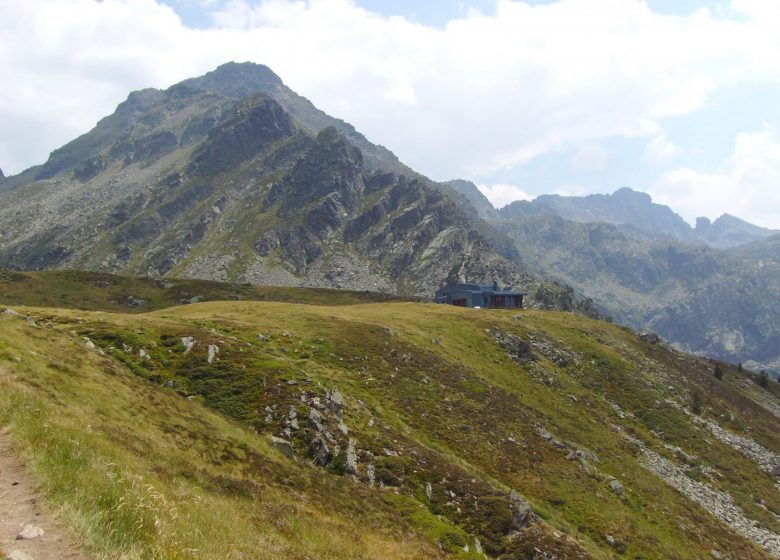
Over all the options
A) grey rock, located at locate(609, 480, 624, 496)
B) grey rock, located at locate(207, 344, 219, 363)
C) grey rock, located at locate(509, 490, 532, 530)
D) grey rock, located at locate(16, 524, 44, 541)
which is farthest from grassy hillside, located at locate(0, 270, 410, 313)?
grey rock, located at locate(16, 524, 44, 541)

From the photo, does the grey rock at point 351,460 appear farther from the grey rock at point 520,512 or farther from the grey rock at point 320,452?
the grey rock at point 520,512

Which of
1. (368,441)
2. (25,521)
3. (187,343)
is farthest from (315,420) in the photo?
(25,521)

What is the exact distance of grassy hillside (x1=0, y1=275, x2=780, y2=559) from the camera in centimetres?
1525

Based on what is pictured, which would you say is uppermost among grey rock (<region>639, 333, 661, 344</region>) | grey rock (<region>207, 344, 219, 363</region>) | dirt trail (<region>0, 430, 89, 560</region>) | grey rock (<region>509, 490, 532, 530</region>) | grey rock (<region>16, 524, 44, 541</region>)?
grey rock (<region>16, 524, 44, 541</region>)

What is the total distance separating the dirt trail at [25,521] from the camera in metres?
9.25

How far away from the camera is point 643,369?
81375 millimetres

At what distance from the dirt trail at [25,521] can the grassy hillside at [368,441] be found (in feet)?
1.12

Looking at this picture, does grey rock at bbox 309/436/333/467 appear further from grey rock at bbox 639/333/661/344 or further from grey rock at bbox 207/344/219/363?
grey rock at bbox 639/333/661/344

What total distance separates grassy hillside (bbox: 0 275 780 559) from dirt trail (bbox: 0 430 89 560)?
0.34 metres

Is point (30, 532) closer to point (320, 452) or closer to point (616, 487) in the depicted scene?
point (320, 452)

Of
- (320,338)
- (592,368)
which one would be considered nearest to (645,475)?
(592,368)

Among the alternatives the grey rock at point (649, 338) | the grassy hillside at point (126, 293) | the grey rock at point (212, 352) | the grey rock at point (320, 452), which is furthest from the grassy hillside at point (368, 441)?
the grassy hillside at point (126, 293)

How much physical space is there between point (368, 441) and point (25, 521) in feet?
91.4

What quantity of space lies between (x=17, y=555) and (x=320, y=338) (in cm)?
5126
